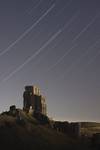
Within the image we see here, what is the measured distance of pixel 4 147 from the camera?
19912cm

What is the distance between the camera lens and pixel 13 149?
19900 cm

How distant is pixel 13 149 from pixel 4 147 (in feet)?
18.5
